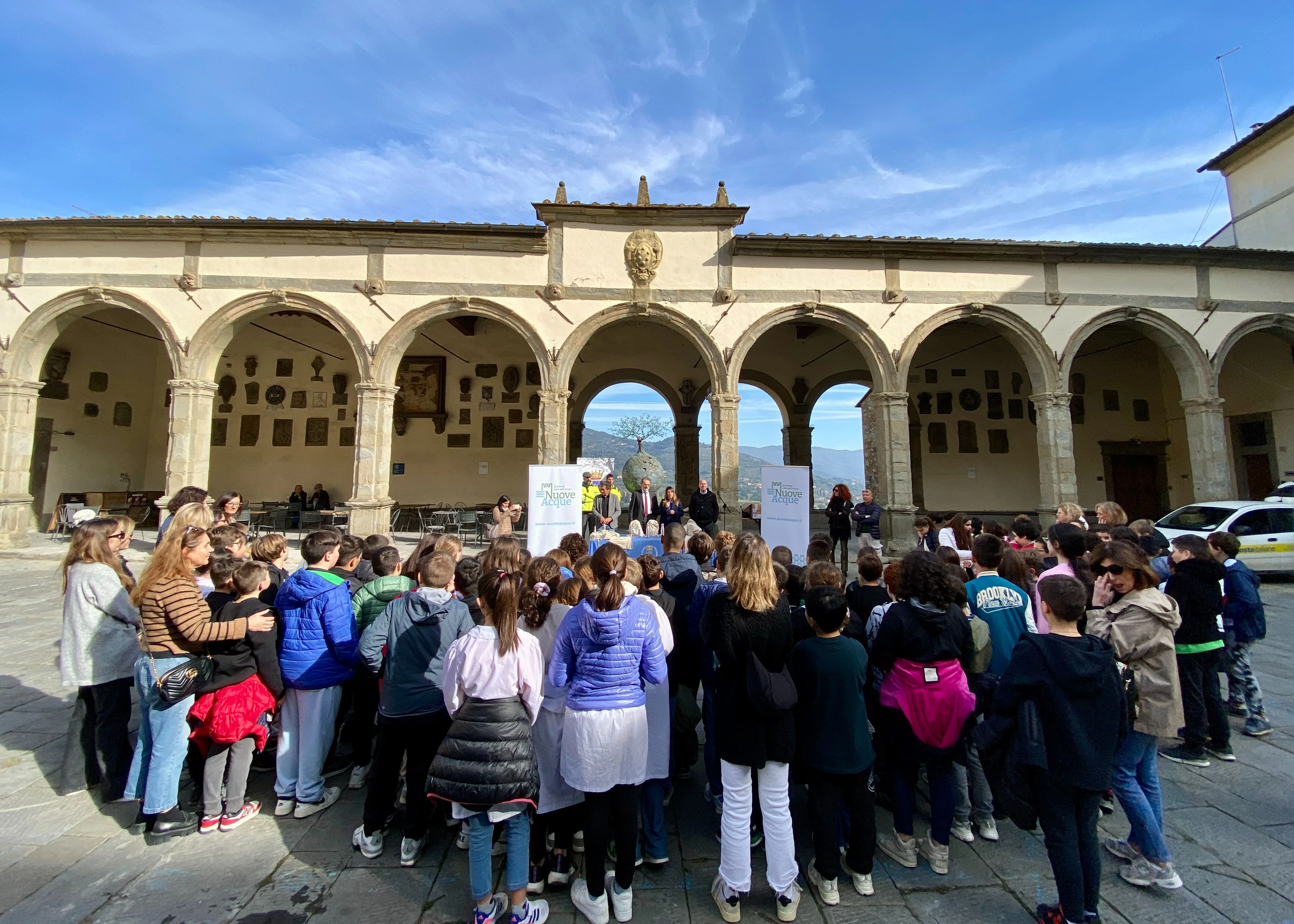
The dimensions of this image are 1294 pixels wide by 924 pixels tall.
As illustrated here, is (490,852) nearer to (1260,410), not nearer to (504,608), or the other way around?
(504,608)

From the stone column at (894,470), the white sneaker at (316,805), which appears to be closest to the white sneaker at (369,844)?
the white sneaker at (316,805)

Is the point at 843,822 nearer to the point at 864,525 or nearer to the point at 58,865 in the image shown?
the point at 58,865

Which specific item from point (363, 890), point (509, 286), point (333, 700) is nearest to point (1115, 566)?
point (363, 890)

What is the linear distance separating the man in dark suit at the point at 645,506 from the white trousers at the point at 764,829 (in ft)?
23.5

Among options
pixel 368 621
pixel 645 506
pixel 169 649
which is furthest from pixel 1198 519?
pixel 169 649

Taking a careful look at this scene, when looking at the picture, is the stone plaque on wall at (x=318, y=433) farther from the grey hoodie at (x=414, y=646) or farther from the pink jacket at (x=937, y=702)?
the pink jacket at (x=937, y=702)

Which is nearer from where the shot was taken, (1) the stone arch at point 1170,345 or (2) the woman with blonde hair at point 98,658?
(2) the woman with blonde hair at point 98,658

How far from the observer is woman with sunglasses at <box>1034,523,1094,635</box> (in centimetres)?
364

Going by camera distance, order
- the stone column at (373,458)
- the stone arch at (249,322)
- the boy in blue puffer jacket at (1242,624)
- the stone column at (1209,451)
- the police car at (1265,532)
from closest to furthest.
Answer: the boy in blue puffer jacket at (1242,624), the police car at (1265,532), the stone column at (373,458), the stone arch at (249,322), the stone column at (1209,451)

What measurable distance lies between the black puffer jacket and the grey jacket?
2.28 metres

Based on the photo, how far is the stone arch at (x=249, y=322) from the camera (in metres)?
11.7

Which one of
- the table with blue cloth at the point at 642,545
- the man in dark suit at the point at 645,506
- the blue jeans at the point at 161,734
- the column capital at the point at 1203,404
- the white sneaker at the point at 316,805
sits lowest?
the white sneaker at the point at 316,805

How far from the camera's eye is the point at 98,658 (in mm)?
3195

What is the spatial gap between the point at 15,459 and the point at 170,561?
1324 cm
